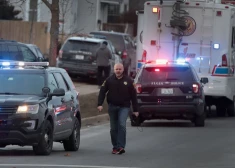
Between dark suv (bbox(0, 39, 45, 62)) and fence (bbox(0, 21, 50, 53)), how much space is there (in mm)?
17539

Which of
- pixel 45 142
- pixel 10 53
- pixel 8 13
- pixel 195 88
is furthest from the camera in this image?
pixel 8 13

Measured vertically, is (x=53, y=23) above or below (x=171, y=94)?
above

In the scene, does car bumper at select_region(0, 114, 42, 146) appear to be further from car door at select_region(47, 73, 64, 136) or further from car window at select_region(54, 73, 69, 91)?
car window at select_region(54, 73, 69, 91)

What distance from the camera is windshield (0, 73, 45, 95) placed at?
14125 mm

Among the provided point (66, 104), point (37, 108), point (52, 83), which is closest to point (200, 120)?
point (66, 104)

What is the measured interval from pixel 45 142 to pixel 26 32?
29.4 m

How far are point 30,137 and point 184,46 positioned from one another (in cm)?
1132

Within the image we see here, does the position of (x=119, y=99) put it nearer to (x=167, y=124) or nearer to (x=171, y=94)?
(x=171, y=94)

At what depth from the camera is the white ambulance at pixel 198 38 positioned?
→ 920 inches

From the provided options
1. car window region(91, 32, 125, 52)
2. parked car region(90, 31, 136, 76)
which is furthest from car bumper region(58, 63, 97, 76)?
car window region(91, 32, 125, 52)

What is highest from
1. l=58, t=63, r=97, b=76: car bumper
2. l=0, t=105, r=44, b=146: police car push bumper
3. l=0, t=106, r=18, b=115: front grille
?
l=0, t=106, r=18, b=115: front grille

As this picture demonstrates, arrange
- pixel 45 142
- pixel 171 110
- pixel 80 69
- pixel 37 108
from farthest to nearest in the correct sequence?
pixel 80 69 < pixel 171 110 < pixel 45 142 < pixel 37 108

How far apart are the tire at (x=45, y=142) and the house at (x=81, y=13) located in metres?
26.5

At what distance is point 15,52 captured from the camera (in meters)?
23.5
